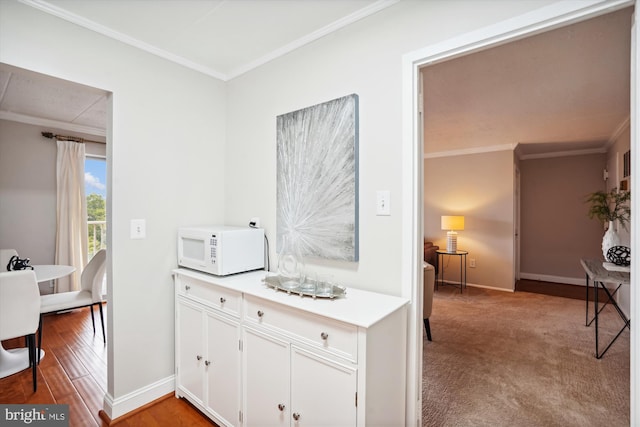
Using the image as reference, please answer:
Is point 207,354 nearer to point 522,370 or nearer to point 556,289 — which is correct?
point 522,370

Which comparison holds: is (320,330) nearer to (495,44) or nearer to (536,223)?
(495,44)

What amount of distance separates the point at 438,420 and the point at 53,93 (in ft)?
13.9

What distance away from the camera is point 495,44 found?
4.55ft

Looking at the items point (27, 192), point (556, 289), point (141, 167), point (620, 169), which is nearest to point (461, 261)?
point (556, 289)

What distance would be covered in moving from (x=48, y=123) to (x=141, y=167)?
289 centimetres

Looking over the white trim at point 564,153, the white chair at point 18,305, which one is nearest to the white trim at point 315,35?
the white chair at point 18,305

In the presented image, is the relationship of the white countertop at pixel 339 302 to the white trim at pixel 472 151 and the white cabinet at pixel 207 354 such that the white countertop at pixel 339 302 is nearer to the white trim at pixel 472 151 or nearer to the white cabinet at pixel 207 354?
the white cabinet at pixel 207 354

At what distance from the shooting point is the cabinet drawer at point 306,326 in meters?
1.28

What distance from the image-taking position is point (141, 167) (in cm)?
207

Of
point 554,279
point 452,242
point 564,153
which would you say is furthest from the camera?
point 554,279

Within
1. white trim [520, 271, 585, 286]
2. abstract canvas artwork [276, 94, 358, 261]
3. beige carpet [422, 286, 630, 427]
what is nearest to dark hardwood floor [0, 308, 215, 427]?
abstract canvas artwork [276, 94, 358, 261]

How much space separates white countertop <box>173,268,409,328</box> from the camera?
1308 millimetres

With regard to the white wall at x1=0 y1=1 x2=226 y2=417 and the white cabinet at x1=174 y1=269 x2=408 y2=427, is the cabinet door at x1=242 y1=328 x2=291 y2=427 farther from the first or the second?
the white wall at x1=0 y1=1 x2=226 y2=417

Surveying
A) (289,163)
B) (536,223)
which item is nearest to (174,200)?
(289,163)
